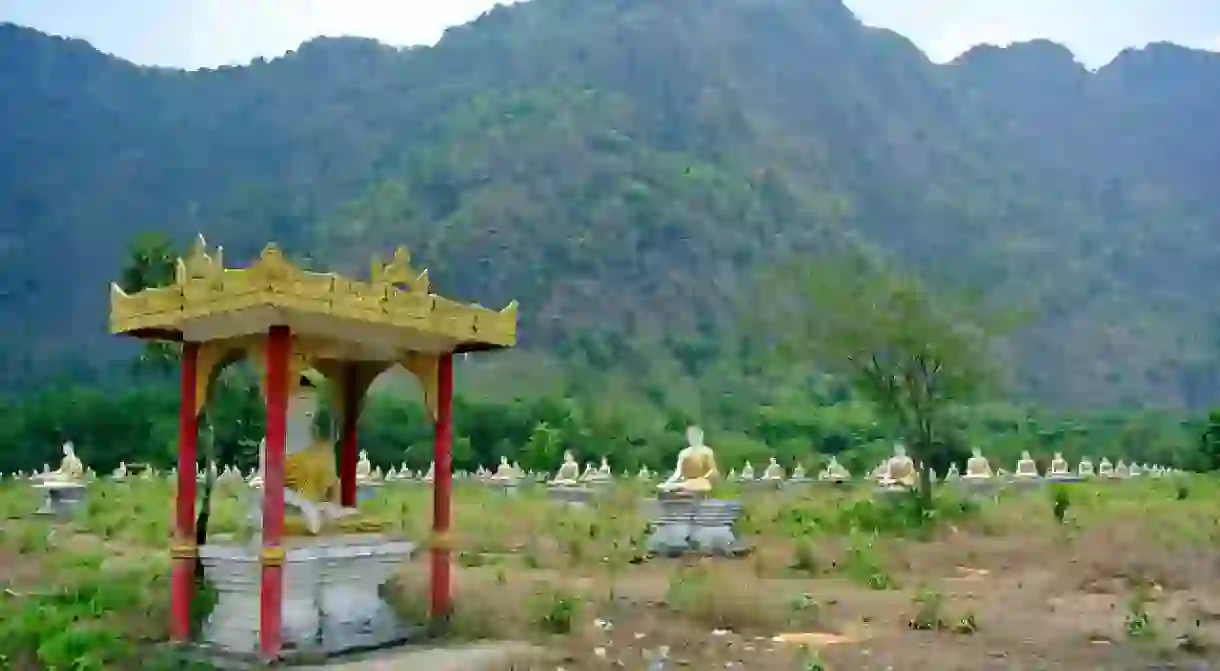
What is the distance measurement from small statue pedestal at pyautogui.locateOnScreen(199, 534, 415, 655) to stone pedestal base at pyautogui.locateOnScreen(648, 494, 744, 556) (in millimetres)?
8747

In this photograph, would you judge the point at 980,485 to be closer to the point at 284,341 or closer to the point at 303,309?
the point at 284,341

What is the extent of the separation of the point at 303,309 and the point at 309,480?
2055 millimetres

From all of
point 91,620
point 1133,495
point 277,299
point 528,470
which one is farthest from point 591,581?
point 528,470

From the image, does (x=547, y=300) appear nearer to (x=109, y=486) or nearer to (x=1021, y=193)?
(x=109, y=486)

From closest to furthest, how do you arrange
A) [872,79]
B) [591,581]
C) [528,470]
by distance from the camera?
[591,581]
[528,470]
[872,79]

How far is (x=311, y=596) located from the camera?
9633 mm

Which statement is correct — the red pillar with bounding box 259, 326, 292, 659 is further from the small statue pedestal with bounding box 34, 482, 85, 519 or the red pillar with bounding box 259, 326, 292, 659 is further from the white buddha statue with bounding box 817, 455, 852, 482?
the white buddha statue with bounding box 817, 455, 852, 482

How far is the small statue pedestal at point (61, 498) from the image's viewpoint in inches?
910

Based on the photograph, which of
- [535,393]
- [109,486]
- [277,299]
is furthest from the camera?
[535,393]

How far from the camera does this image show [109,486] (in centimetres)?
2778

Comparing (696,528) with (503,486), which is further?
(503,486)

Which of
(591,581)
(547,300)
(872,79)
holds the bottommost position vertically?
(591,581)

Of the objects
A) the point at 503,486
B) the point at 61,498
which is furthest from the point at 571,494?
the point at 61,498

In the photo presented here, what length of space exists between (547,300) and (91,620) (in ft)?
223
